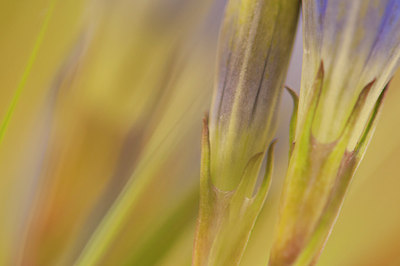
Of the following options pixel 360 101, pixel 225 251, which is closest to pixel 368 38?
pixel 360 101

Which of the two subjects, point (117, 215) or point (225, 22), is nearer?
point (225, 22)

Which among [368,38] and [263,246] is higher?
[368,38]

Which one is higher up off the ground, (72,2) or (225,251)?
(72,2)

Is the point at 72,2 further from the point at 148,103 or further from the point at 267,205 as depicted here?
the point at 267,205

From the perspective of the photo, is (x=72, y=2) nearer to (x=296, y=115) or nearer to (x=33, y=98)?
(x=33, y=98)

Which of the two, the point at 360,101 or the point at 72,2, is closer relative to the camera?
the point at 360,101

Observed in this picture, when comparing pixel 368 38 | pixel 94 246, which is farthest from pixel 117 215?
pixel 368 38
